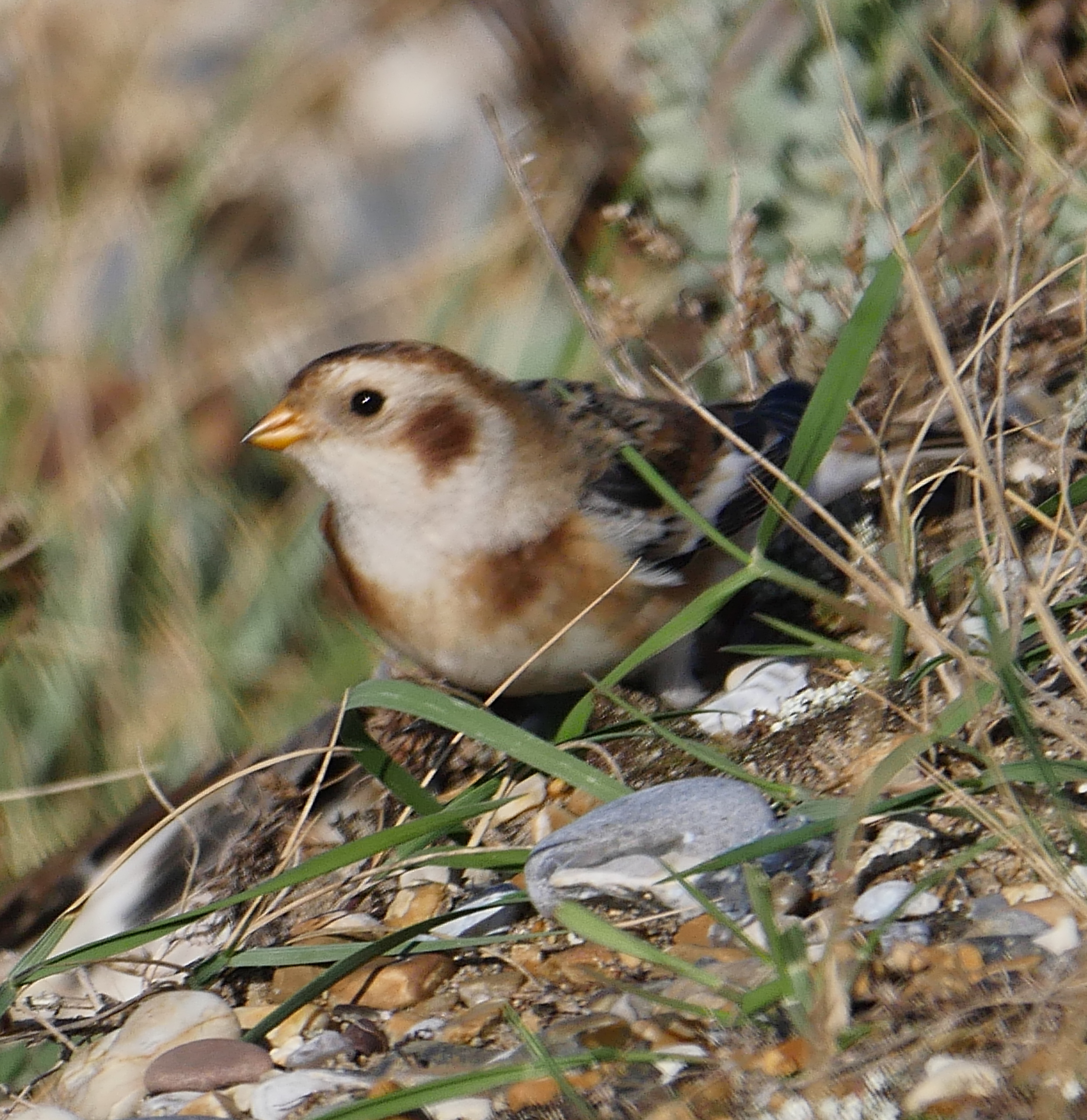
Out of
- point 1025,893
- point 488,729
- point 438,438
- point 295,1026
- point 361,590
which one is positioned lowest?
point 1025,893

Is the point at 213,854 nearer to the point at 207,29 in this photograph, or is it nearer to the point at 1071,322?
the point at 1071,322

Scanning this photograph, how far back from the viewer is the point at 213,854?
92.5 inches

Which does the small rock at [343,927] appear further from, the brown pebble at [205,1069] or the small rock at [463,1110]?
A: the small rock at [463,1110]

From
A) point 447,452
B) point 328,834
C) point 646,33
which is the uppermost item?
point 646,33

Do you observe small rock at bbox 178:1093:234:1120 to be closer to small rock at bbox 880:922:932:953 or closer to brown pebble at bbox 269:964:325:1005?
brown pebble at bbox 269:964:325:1005

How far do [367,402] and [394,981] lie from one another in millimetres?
872

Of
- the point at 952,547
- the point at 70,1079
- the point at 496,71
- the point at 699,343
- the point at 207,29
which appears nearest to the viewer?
the point at 70,1079

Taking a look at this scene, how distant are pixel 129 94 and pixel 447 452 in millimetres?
2881

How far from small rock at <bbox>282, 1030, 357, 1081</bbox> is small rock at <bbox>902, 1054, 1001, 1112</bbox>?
2.14ft

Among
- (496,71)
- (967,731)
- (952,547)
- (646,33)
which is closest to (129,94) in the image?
(496,71)

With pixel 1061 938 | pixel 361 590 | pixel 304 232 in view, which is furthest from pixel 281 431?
pixel 304 232

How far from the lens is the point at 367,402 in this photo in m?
2.32

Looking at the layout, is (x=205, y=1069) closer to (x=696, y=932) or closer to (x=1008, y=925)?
(x=696, y=932)

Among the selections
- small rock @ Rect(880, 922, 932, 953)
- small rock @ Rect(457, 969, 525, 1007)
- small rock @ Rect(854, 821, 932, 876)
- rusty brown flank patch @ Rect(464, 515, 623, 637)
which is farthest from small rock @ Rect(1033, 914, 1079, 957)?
rusty brown flank patch @ Rect(464, 515, 623, 637)
